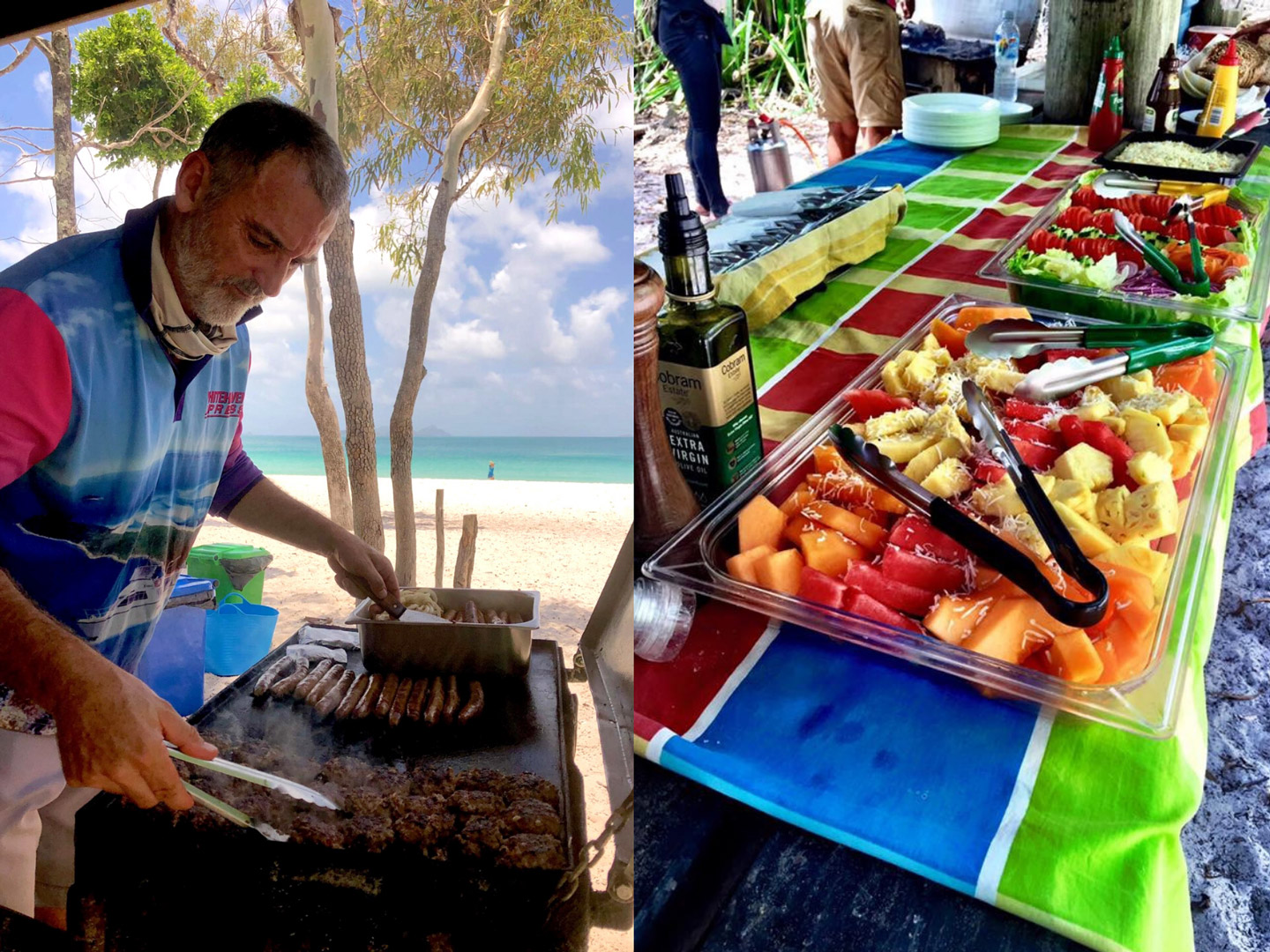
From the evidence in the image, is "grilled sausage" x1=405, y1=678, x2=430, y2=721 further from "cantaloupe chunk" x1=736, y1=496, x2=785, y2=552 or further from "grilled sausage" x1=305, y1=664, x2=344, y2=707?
"cantaloupe chunk" x1=736, y1=496, x2=785, y2=552

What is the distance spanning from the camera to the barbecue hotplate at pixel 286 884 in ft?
1.85

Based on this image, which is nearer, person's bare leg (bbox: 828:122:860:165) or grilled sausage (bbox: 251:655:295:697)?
grilled sausage (bbox: 251:655:295:697)

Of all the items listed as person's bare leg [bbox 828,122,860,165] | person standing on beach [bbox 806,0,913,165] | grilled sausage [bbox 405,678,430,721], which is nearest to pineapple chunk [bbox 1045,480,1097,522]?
grilled sausage [bbox 405,678,430,721]

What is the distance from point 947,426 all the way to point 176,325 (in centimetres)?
80

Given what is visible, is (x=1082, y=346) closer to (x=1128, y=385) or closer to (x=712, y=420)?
(x=1128, y=385)

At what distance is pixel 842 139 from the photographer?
3.84m

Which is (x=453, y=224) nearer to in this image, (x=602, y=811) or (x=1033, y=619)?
(x=602, y=811)

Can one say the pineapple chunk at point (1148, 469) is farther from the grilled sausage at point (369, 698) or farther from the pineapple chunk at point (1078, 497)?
the grilled sausage at point (369, 698)

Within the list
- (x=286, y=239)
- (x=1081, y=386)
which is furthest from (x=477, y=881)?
(x=1081, y=386)

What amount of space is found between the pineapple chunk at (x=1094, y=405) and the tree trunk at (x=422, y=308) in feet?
2.65

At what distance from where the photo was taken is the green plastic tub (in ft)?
1.91

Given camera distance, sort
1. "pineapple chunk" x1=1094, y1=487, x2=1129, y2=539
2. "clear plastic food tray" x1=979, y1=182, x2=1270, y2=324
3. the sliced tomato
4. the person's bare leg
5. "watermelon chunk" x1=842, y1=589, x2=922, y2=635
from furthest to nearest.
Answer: the person's bare leg, the sliced tomato, "clear plastic food tray" x1=979, y1=182, x2=1270, y2=324, "pineapple chunk" x1=1094, y1=487, x2=1129, y2=539, "watermelon chunk" x1=842, y1=589, x2=922, y2=635

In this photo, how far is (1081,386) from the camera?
116cm

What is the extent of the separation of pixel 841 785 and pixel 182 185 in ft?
1.98
